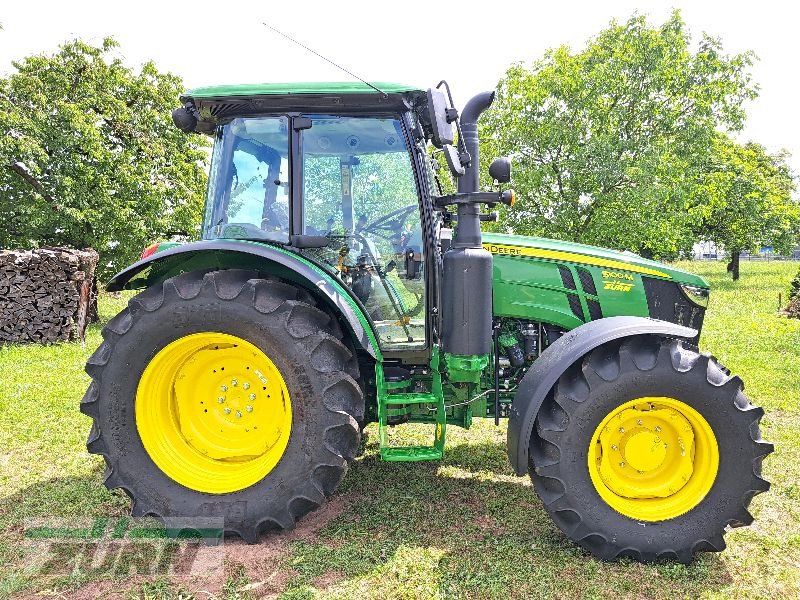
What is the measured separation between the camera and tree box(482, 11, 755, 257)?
16828 mm

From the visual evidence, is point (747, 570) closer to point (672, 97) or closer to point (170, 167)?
point (170, 167)

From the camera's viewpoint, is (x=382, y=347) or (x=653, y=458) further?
(x=382, y=347)

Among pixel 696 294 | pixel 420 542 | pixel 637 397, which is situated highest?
pixel 696 294

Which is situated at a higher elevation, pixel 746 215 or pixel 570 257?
pixel 746 215

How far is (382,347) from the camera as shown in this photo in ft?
12.0

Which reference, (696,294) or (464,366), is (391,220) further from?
(696,294)

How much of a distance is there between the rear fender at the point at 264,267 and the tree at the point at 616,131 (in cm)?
1458

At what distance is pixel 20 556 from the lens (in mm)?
3252

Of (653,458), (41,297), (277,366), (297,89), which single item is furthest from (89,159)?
(653,458)

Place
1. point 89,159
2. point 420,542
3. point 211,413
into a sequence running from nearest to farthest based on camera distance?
point 420,542 < point 211,413 < point 89,159

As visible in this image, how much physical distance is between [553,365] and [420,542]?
1.26 meters

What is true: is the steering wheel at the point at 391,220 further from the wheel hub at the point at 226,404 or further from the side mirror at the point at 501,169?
the wheel hub at the point at 226,404

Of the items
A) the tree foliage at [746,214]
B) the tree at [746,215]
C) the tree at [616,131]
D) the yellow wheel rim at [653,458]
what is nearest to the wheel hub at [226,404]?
the yellow wheel rim at [653,458]

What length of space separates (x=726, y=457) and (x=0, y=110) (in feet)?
50.9
